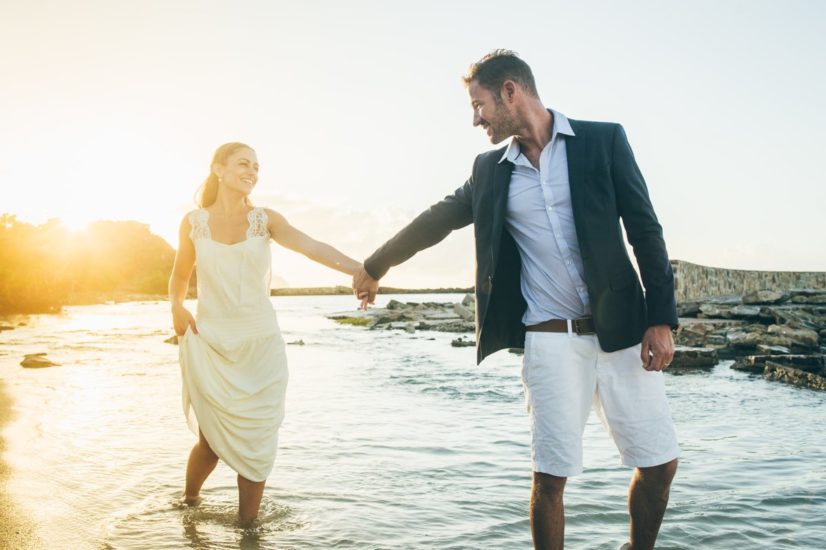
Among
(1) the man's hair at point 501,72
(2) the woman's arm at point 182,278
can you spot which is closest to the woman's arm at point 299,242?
(2) the woman's arm at point 182,278

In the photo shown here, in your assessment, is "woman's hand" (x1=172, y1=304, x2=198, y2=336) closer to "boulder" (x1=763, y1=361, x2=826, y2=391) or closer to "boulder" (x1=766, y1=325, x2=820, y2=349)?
"boulder" (x1=763, y1=361, x2=826, y2=391)

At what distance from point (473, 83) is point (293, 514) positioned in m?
3.15

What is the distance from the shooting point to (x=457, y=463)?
22.1ft

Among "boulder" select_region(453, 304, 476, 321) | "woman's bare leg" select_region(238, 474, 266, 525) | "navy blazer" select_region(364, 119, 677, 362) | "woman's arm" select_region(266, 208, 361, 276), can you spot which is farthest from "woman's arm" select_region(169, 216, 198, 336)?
"boulder" select_region(453, 304, 476, 321)

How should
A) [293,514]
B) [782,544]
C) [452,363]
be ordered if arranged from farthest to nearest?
[452,363]
[293,514]
[782,544]

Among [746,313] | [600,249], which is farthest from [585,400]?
[746,313]

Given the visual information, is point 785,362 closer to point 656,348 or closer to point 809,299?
point 656,348

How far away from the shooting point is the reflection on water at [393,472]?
4.63m

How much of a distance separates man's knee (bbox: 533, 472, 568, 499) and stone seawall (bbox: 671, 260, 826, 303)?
26.2 m

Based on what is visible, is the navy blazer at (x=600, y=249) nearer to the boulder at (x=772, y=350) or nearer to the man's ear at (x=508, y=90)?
the man's ear at (x=508, y=90)

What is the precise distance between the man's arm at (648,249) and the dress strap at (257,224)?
2217 millimetres

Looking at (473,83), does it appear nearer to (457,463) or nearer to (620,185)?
(620,185)

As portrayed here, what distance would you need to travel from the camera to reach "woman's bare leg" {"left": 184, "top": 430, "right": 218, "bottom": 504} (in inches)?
189

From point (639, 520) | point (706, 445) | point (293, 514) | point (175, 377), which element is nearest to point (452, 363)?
point (175, 377)
